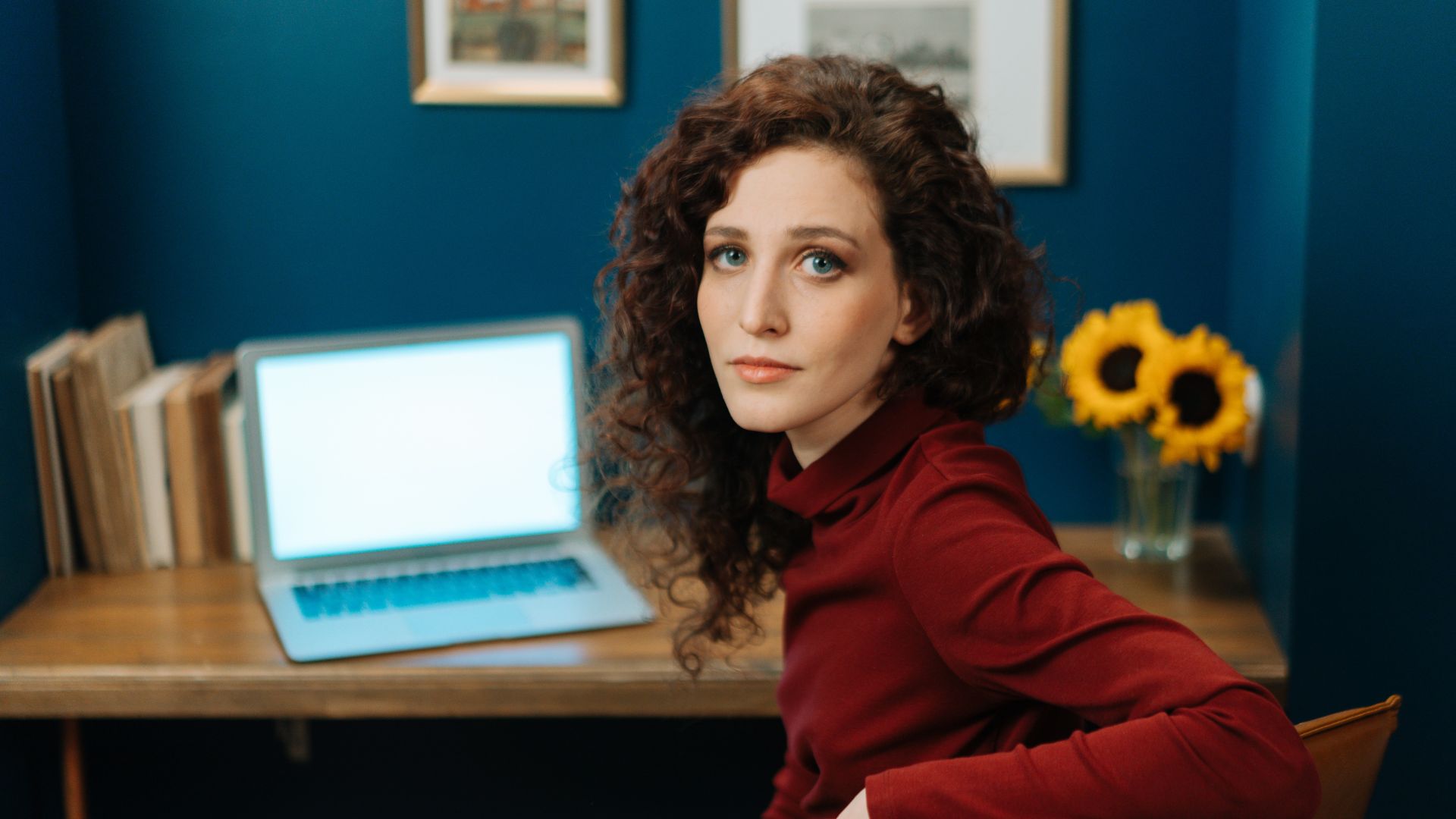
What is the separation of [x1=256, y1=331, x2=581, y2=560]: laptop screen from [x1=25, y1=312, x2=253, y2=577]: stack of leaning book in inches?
5.3

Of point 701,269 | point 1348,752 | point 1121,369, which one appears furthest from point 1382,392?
point 701,269

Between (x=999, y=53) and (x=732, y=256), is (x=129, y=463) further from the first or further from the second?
(x=999, y=53)

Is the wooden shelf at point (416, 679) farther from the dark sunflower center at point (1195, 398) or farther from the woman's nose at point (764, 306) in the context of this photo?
the woman's nose at point (764, 306)

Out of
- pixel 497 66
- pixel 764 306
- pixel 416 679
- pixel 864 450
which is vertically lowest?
pixel 416 679

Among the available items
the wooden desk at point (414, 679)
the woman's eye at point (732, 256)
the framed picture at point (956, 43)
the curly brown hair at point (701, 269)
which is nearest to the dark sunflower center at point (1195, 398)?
the wooden desk at point (414, 679)

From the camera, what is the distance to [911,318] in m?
1.07

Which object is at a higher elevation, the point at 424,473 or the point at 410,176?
the point at 410,176

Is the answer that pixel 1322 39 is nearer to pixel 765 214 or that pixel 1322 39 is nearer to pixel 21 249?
pixel 765 214

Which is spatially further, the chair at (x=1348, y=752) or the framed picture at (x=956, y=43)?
the framed picture at (x=956, y=43)

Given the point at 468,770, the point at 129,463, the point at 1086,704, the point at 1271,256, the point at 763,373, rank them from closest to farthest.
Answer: the point at 1086,704, the point at 763,373, the point at 1271,256, the point at 129,463, the point at 468,770

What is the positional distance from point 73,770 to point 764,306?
4.21ft

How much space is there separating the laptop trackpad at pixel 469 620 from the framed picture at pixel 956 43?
81cm

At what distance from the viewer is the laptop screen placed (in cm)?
186

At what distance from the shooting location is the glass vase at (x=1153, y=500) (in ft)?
6.30
